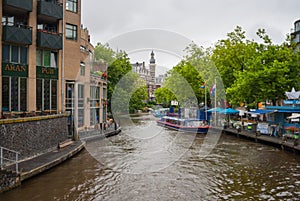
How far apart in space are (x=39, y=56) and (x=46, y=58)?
699mm

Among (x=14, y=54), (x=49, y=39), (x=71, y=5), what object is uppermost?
(x=71, y=5)

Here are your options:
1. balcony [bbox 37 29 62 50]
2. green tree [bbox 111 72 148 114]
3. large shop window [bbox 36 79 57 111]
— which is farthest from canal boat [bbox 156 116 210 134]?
balcony [bbox 37 29 62 50]

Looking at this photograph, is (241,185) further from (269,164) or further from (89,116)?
(89,116)

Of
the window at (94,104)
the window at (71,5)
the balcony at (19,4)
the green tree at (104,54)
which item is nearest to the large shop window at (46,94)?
the balcony at (19,4)

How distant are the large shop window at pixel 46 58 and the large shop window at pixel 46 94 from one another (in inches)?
50.3

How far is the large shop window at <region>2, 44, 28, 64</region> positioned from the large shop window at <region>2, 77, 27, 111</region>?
1.24 meters

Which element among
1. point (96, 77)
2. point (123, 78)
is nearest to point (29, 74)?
point (96, 77)

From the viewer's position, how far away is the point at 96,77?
36281 mm

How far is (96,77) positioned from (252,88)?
17639 mm

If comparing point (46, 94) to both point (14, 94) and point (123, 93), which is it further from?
point (123, 93)

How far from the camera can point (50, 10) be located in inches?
896

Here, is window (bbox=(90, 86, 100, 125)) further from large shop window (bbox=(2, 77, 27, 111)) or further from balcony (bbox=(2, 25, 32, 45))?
balcony (bbox=(2, 25, 32, 45))

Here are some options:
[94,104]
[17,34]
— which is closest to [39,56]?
[17,34]

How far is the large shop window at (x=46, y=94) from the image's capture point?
22500 millimetres
